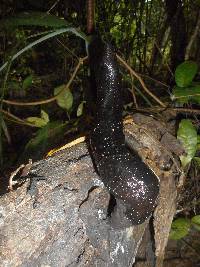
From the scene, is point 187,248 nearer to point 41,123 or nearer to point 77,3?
point 41,123

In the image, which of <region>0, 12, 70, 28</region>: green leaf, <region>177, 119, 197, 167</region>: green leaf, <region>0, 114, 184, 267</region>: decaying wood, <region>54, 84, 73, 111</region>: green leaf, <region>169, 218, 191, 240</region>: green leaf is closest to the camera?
<region>0, 114, 184, 267</region>: decaying wood

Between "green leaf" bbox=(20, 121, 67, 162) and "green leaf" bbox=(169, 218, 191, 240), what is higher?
"green leaf" bbox=(20, 121, 67, 162)

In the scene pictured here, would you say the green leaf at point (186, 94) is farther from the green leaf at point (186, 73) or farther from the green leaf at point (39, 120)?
the green leaf at point (39, 120)

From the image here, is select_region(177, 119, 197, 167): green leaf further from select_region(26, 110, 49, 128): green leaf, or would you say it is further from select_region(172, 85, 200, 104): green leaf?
select_region(26, 110, 49, 128): green leaf

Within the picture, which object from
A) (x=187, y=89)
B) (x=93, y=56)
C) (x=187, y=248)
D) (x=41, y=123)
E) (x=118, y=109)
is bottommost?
(x=187, y=248)

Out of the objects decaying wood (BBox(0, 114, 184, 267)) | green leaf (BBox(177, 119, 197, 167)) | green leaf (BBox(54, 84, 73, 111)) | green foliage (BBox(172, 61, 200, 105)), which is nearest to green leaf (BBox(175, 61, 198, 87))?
green foliage (BBox(172, 61, 200, 105))

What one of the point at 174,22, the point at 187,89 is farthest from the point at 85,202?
the point at 174,22
